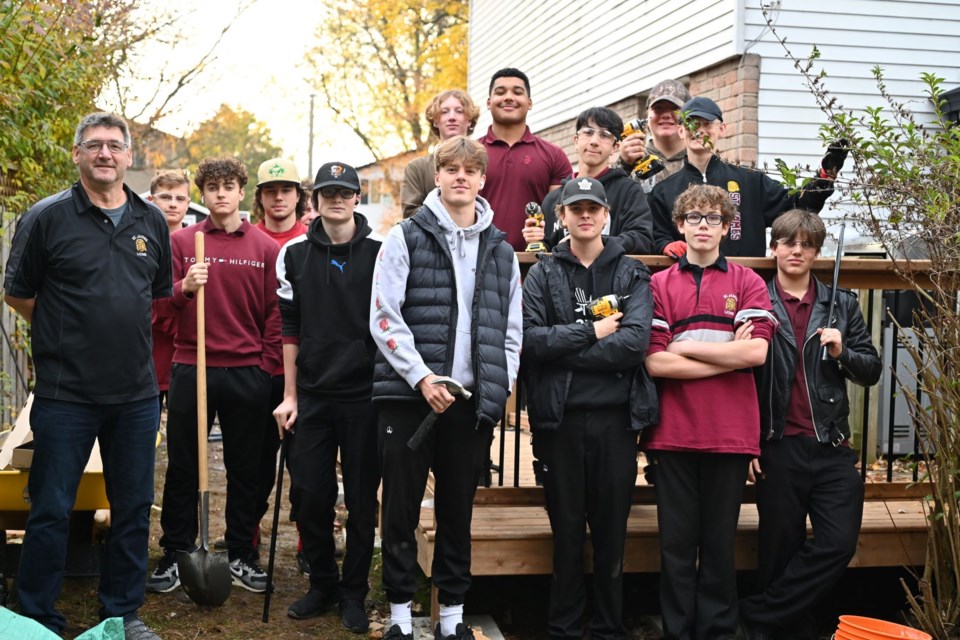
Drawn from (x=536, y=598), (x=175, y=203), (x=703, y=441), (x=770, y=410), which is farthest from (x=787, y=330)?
(x=175, y=203)

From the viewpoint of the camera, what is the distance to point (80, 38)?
24.7 ft

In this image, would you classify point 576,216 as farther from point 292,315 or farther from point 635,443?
point 292,315

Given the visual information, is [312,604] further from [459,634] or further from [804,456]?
[804,456]

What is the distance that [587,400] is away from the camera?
4371mm

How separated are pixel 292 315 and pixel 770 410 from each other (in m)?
2.20

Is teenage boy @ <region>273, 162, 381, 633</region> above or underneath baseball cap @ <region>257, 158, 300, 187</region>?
underneath

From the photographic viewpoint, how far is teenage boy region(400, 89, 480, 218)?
5559 millimetres

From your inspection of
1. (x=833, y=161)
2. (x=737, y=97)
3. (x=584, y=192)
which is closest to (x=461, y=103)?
(x=584, y=192)

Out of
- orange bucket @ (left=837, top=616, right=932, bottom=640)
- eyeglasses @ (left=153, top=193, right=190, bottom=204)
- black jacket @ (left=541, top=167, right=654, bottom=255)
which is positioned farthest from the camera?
eyeglasses @ (left=153, top=193, right=190, bottom=204)

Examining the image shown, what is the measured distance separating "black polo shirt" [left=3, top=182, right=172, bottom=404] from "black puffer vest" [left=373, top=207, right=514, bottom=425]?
1.06 metres

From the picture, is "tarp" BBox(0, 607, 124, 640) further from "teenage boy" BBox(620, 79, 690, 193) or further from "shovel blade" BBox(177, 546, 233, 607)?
"teenage boy" BBox(620, 79, 690, 193)

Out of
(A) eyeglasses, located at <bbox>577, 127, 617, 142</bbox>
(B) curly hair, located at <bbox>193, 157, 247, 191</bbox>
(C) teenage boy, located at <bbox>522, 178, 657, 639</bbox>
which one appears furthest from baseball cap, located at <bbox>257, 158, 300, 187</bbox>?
(C) teenage boy, located at <bbox>522, 178, 657, 639</bbox>

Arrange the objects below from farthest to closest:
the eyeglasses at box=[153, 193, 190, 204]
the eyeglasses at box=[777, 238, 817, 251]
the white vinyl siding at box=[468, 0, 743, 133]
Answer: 1. the white vinyl siding at box=[468, 0, 743, 133]
2. the eyeglasses at box=[153, 193, 190, 204]
3. the eyeglasses at box=[777, 238, 817, 251]

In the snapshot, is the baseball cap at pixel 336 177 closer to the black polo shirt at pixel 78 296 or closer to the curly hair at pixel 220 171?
the curly hair at pixel 220 171
